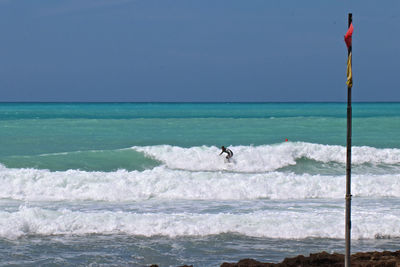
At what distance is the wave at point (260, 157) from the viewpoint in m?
23.2

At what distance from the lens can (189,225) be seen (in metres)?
11.0

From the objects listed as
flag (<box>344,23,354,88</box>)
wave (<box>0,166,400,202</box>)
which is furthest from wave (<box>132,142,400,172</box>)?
flag (<box>344,23,354,88</box>)

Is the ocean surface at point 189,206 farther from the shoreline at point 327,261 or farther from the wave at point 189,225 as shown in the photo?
the shoreline at point 327,261

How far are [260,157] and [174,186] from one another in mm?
8618

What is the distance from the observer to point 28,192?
52.5 ft

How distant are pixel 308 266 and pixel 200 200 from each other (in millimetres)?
7311

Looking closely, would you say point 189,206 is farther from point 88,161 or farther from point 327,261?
point 88,161

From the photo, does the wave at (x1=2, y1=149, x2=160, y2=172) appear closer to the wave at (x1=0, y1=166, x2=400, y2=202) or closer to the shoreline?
the wave at (x1=0, y1=166, x2=400, y2=202)

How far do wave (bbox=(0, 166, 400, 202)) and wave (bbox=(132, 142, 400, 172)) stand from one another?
18.9 feet

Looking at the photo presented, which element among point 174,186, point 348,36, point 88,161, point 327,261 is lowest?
point 327,261

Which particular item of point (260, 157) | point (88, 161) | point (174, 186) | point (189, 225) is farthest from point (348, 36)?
point (88, 161)

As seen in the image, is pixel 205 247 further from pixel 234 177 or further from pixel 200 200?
pixel 234 177

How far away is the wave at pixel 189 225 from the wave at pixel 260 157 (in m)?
11.2

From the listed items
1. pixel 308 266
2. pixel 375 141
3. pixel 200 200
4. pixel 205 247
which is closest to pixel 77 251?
pixel 205 247
